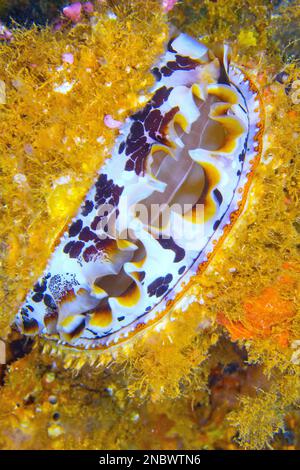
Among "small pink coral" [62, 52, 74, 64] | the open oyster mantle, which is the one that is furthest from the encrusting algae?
the open oyster mantle

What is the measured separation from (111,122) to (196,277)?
1.23 meters

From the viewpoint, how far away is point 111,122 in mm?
2203

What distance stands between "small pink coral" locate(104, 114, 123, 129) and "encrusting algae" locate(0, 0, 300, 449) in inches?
0.7

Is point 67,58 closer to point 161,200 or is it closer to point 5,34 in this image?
point 5,34

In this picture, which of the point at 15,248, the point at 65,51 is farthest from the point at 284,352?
the point at 65,51

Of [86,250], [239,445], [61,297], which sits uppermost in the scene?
[86,250]

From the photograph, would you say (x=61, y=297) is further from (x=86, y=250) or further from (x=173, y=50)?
(x=173, y=50)

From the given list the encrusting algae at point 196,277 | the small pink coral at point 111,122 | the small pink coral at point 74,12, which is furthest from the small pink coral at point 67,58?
the small pink coral at point 74,12

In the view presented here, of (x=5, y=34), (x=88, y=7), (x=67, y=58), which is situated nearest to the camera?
(x=67, y=58)

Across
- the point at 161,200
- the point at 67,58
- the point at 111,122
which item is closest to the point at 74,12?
the point at 67,58

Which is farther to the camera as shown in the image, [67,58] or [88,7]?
[88,7]

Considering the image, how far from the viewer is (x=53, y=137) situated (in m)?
2.11
